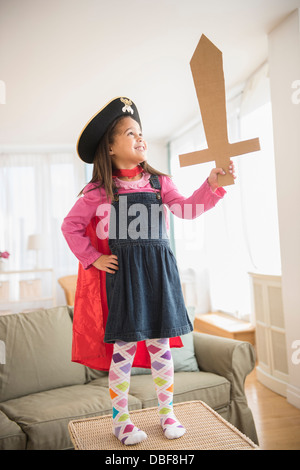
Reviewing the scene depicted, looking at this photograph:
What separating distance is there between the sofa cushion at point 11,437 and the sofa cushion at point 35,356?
364 millimetres

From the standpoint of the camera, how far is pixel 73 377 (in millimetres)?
2334

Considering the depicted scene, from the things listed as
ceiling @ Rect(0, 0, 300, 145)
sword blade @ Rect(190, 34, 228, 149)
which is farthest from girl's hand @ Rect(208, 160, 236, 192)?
ceiling @ Rect(0, 0, 300, 145)

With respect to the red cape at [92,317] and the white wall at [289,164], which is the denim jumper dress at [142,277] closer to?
the red cape at [92,317]

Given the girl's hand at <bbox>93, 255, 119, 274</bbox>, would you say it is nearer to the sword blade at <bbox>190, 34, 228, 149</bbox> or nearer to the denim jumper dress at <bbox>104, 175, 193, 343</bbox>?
the denim jumper dress at <bbox>104, 175, 193, 343</bbox>

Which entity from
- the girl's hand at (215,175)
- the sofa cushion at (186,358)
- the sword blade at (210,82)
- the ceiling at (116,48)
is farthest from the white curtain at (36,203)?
the sword blade at (210,82)

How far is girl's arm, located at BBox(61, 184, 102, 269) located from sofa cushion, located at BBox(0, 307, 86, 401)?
105 cm

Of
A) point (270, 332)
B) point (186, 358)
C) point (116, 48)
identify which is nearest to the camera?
point (186, 358)

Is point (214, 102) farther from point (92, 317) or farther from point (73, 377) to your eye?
point (73, 377)

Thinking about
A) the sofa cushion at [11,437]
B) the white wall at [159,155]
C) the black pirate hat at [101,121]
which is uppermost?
the white wall at [159,155]

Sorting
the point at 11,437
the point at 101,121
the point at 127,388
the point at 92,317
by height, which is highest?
the point at 101,121

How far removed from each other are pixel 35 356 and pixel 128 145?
4.49 feet

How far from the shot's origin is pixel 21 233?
21.4 ft

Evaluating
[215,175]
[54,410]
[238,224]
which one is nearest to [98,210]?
[215,175]

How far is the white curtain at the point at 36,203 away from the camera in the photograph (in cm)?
651
